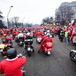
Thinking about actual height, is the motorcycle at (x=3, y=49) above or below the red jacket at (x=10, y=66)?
below

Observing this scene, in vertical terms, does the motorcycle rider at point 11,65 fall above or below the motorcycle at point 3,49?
above

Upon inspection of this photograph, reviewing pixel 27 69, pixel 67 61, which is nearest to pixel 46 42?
pixel 67 61

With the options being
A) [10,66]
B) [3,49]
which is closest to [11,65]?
[10,66]

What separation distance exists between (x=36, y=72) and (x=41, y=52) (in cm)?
387

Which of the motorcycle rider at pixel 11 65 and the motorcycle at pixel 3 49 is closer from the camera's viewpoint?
the motorcycle rider at pixel 11 65

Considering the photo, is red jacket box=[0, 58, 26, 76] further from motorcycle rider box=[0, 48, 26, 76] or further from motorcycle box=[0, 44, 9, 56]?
motorcycle box=[0, 44, 9, 56]

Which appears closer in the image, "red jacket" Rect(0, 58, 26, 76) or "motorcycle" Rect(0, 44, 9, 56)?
"red jacket" Rect(0, 58, 26, 76)

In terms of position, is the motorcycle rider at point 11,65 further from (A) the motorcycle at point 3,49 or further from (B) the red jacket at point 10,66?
(A) the motorcycle at point 3,49

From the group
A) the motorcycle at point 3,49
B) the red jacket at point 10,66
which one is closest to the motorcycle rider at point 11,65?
the red jacket at point 10,66

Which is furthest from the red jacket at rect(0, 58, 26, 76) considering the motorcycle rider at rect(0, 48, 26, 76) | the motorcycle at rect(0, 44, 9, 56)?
the motorcycle at rect(0, 44, 9, 56)

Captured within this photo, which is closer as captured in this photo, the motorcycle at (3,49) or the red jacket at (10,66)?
the red jacket at (10,66)

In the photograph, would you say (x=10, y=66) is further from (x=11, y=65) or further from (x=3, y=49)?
(x=3, y=49)

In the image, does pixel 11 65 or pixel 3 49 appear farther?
pixel 3 49

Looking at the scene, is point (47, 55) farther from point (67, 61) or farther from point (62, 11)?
point (62, 11)
